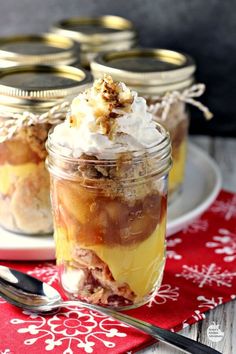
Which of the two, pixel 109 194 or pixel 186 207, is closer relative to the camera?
pixel 109 194

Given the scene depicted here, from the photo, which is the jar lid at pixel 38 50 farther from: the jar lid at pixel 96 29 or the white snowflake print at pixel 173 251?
the white snowflake print at pixel 173 251

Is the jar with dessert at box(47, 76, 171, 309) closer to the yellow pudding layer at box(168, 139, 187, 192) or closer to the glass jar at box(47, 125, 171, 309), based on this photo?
the glass jar at box(47, 125, 171, 309)

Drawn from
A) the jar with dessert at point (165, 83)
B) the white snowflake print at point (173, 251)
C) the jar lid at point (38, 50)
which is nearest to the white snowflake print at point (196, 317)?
the white snowflake print at point (173, 251)

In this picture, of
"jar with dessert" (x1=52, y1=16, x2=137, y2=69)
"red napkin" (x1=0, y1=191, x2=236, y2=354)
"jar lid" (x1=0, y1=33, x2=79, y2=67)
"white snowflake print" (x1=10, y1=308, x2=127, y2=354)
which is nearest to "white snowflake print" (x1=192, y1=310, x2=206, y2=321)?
"red napkin" (x1=0, y1=191, x2=236, y2=354)

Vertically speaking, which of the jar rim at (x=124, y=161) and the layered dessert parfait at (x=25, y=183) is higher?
the jar rim at (x=124, y=161)

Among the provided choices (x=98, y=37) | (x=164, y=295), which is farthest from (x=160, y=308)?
(x=98, y=37)

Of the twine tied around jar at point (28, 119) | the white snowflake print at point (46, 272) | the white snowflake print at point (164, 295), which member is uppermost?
the twine tied around jar at point (28, 119)

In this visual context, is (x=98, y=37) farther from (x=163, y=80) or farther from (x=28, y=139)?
(x=28, y=139)
